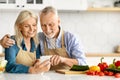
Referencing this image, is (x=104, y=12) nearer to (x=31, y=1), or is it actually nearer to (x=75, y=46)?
(x=31, y=1)

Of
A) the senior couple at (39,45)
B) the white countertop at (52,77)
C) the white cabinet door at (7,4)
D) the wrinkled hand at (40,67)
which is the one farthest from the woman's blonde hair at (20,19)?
the white cabinet door at (7,4)

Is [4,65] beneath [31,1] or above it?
beneath

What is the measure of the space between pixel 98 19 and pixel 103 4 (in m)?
0.22

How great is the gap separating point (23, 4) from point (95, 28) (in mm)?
1146

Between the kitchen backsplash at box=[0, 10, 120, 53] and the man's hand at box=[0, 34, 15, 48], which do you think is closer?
the man's hand at box=[0, 34, 15, 48]

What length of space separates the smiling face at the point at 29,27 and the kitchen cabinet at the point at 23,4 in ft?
5.49

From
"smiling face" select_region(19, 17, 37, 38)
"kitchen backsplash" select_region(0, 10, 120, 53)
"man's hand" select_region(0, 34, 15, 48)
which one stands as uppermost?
"smiling face" select_region(19, 17, 37, 38)

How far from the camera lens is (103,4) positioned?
15.4ft

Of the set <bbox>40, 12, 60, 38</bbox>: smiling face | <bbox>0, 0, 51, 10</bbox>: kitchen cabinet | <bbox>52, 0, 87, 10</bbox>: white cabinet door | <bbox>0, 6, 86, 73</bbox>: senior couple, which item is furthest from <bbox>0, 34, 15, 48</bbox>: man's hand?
<bbox>52, 0, 87, 10</bbox>: white cabinet door

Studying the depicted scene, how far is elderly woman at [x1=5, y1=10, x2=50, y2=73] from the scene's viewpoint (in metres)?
2.45

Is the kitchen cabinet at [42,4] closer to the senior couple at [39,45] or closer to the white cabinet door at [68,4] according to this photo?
the white cabinet door at [68,4]

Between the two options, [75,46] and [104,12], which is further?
[104,12]

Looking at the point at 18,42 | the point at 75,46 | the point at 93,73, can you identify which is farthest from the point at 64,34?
the point at 93,73

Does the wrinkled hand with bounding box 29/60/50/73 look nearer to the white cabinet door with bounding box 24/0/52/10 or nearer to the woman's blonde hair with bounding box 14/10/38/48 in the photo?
the woman's blonde hair with bounding box 14/10/38/48
